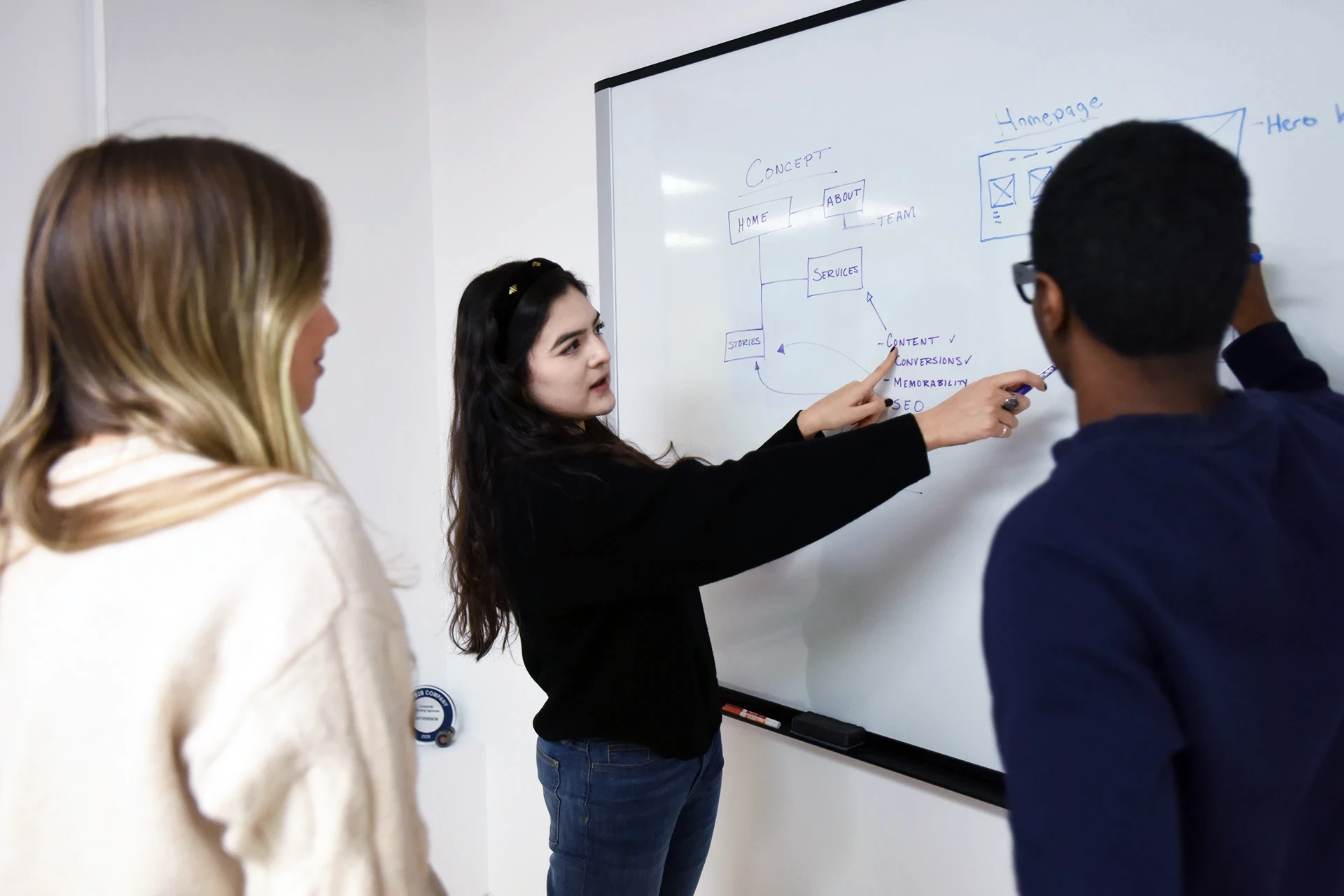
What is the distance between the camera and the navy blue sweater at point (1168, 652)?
2.15 ft

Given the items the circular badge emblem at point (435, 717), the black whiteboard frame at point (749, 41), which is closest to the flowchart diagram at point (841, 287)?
the black whiteboard frame at point (749, 41)

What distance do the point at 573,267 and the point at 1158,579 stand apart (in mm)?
1655

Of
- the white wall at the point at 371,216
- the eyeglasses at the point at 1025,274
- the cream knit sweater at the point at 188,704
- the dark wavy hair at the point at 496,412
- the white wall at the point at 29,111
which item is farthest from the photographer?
the white wall at the point at 371,216

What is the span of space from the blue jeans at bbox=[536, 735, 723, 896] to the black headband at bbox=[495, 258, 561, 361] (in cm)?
64

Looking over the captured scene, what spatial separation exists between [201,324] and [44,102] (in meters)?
1.64

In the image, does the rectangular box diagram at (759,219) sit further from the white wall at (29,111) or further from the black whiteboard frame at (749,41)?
the white wall at (29,111)

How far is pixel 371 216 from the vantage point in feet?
7.81

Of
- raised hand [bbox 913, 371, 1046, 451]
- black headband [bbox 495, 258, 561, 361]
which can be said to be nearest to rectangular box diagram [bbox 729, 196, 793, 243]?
black headband [bbox 495, 258, 561, 361]

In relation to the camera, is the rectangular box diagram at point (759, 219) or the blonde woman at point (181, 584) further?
the rectangular box diagram at point (759, 219)

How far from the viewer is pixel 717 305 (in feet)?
5.79

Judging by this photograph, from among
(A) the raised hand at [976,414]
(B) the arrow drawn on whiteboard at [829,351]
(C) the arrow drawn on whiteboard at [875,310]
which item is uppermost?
(C) the arrow drawn on whiteboard at [875,310]

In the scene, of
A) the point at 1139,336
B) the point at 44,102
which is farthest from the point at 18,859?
the point at 44,102

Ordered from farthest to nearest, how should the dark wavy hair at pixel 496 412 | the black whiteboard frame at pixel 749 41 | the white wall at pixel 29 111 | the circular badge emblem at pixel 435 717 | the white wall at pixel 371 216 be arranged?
1. the circular badge emblem at pixel 435 717
2. the white wall at pixel 371 216
3. the white wall at pixel 29 111
4. the black whiteboard frame at pixel 749 41
5. the dark wavy hair at pixel 496 412

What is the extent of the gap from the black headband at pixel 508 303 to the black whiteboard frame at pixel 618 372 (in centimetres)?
55
